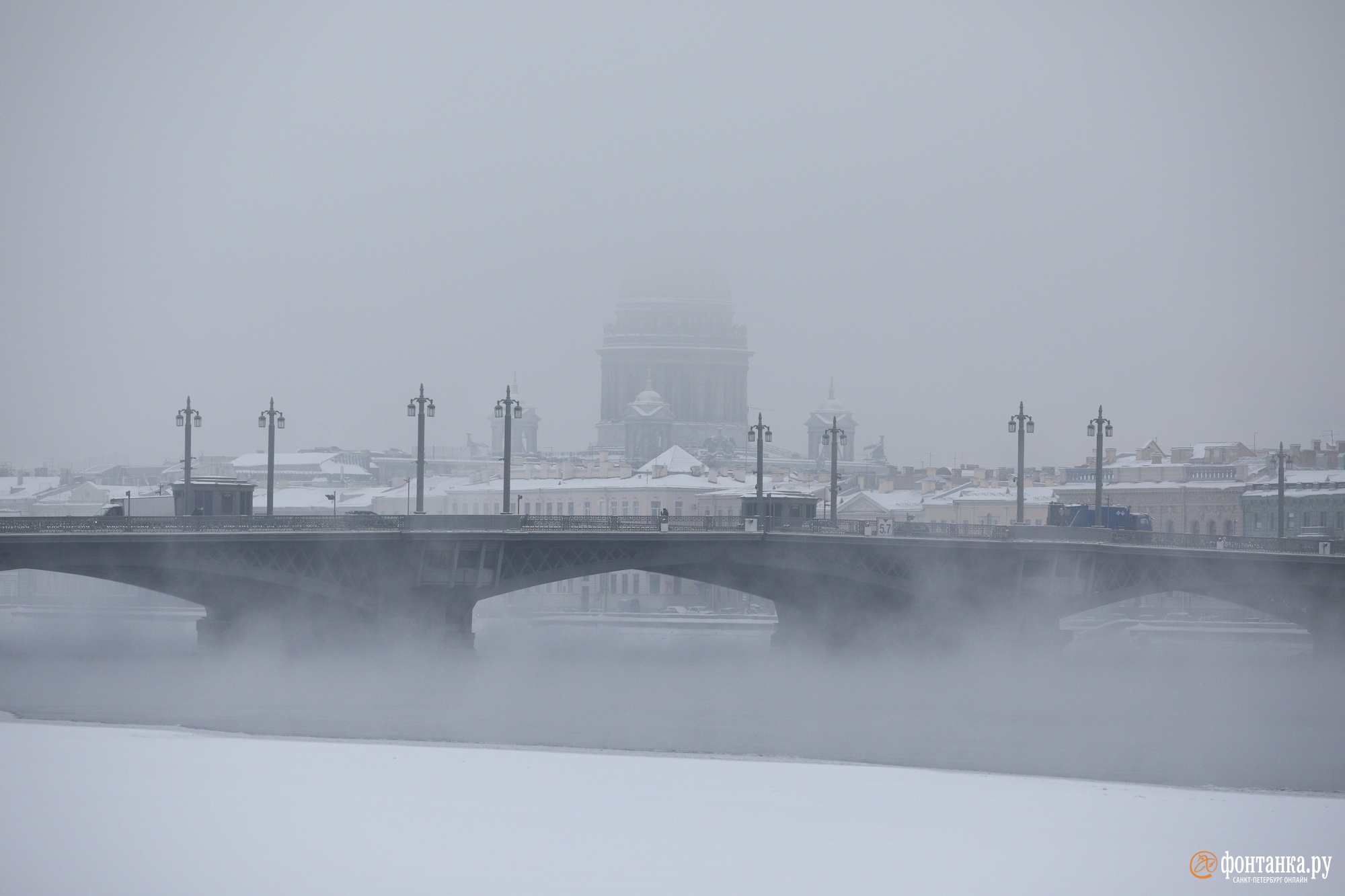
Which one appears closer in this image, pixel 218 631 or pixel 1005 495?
pixel 218 631

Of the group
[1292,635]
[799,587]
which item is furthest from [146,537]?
[1292,635]

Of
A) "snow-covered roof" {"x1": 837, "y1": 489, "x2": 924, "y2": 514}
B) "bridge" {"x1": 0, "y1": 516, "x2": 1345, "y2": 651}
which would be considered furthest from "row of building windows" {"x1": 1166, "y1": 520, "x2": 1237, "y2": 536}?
"bridge" {"x1": 0, "y1": 516, "x2": 1345, "y2": 651}

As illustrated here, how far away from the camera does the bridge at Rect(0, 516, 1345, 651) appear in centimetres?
5738

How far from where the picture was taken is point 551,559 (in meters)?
59.1

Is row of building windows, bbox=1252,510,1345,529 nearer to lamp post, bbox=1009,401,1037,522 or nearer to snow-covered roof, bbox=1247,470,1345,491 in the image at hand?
snow-covered roof, bbox=1247,470,1345,491

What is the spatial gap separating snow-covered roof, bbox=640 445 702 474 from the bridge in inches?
2237

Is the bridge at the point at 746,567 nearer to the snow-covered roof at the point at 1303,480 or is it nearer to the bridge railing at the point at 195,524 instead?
the bridge railing at the point at 195,524

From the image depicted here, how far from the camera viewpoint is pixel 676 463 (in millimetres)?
123750

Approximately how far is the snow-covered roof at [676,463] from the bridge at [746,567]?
2237 inches

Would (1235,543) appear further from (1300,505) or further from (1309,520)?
(1300,505)

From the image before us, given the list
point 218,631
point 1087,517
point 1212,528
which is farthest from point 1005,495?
point 218,631

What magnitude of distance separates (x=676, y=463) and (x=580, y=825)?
3906 inches

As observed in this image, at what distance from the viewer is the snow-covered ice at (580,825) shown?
21.0 metres

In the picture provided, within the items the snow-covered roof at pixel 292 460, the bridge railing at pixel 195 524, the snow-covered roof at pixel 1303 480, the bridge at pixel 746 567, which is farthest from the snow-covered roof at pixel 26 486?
the snow-covered roof at pixel 1303 480
